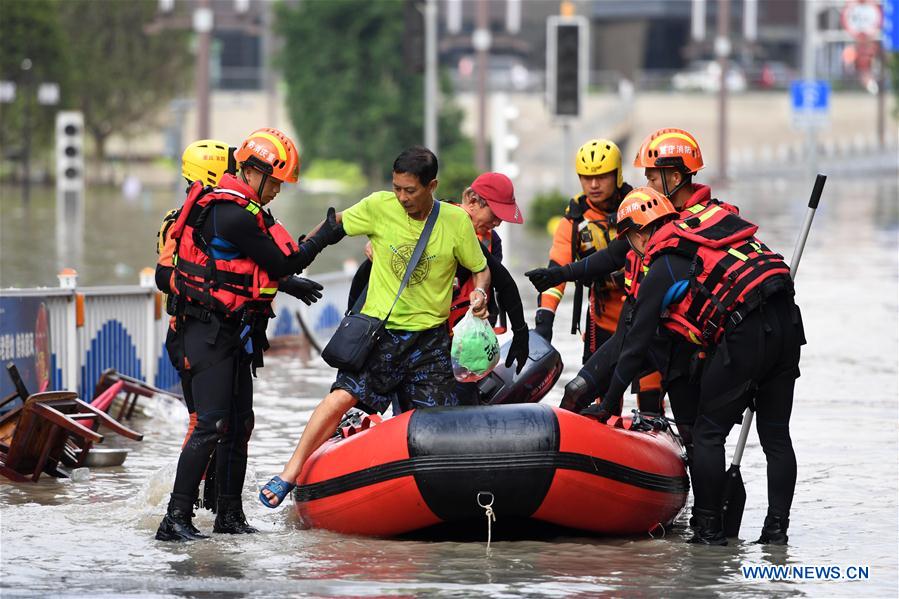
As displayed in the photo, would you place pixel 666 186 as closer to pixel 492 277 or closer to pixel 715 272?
pixel 715 272

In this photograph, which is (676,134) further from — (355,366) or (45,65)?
(45,65)

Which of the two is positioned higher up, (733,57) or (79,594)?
(733,57)

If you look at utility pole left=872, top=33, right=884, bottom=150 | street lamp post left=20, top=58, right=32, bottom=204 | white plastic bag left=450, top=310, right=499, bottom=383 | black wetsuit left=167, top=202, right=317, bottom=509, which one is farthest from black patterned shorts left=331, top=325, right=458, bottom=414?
utility pole left=872, top=33, right=884, bottom=150

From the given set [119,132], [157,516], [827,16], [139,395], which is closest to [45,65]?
[119,132]

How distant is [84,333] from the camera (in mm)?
11461

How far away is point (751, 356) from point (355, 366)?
5.75 ft

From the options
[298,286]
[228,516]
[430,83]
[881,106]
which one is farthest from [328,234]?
[881,106]

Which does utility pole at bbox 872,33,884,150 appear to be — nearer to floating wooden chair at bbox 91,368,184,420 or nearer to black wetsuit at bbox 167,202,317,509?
floating wooden chair at bbox 91,368,184,420

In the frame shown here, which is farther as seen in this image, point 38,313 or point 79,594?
point 38,313

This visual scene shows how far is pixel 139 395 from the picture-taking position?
1170 cm

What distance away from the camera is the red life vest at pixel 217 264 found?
7730mm

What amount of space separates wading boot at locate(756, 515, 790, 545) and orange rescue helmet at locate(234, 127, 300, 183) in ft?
8.75

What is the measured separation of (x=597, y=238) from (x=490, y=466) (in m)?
2.13

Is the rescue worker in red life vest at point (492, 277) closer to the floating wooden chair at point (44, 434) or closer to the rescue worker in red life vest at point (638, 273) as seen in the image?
the rescue worker in red life vest at point (638, 273)
